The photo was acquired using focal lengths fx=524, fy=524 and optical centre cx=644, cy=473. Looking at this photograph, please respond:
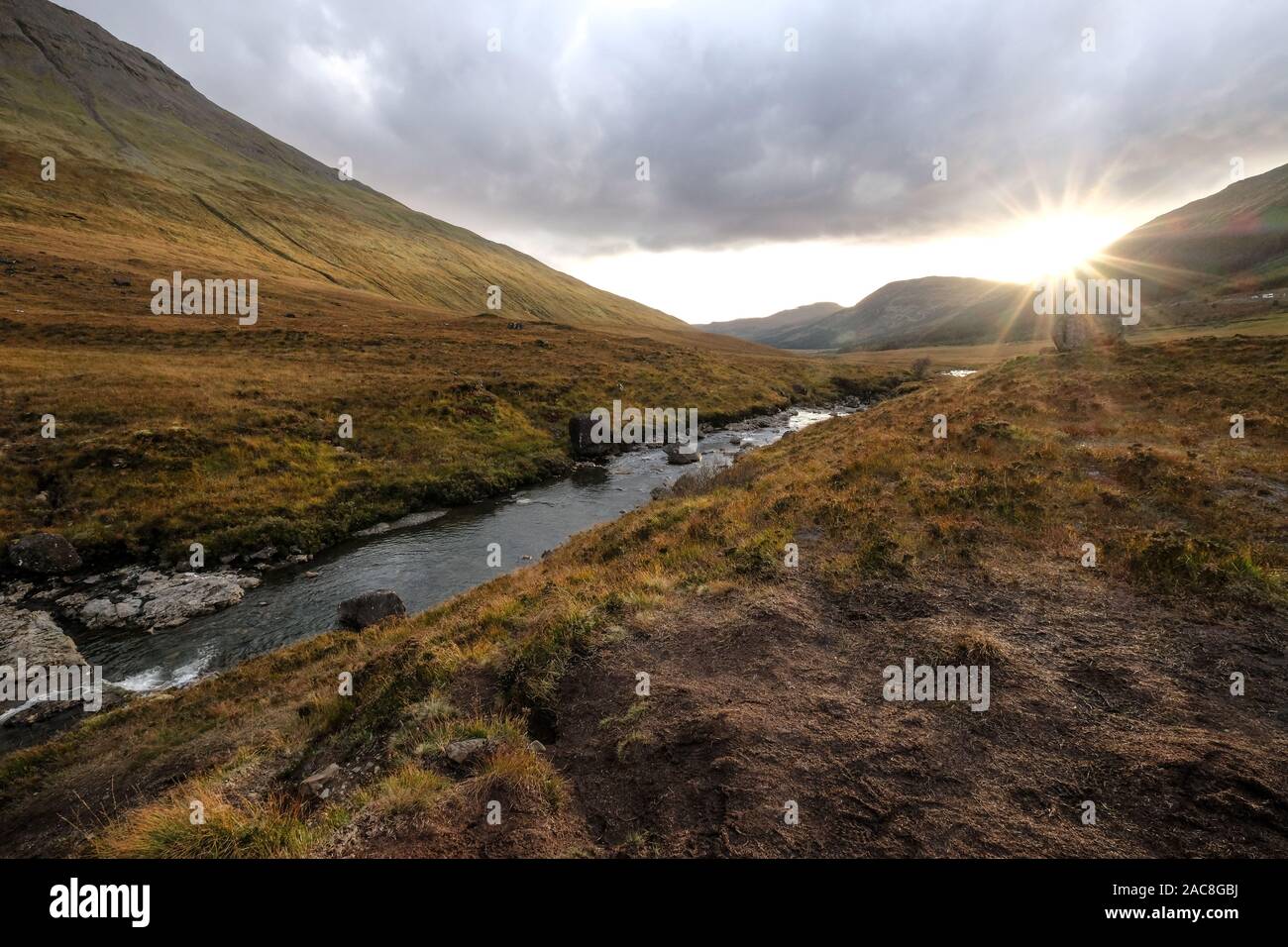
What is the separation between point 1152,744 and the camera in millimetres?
6445

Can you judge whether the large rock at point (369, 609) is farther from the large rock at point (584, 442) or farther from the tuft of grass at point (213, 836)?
the large rock at point (584, 442)

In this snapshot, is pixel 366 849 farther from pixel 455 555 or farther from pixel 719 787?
pixel 455 555

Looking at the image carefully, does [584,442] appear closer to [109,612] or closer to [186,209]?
[109,612]

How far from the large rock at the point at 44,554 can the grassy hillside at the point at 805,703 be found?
40.2 feet

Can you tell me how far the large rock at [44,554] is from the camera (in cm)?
1997

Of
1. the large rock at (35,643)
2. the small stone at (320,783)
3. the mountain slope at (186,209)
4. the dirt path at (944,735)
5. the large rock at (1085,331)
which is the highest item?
Result: the mountain slope at (186,209)

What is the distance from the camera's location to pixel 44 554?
20.2m

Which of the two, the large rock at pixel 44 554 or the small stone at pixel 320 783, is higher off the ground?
the large rock at pixel 44 554

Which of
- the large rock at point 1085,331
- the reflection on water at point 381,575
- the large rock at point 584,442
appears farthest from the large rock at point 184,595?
the large rock at point 1085,331

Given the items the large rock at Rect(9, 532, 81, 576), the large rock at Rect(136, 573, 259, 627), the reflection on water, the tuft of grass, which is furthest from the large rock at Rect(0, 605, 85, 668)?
the tuft of grass
